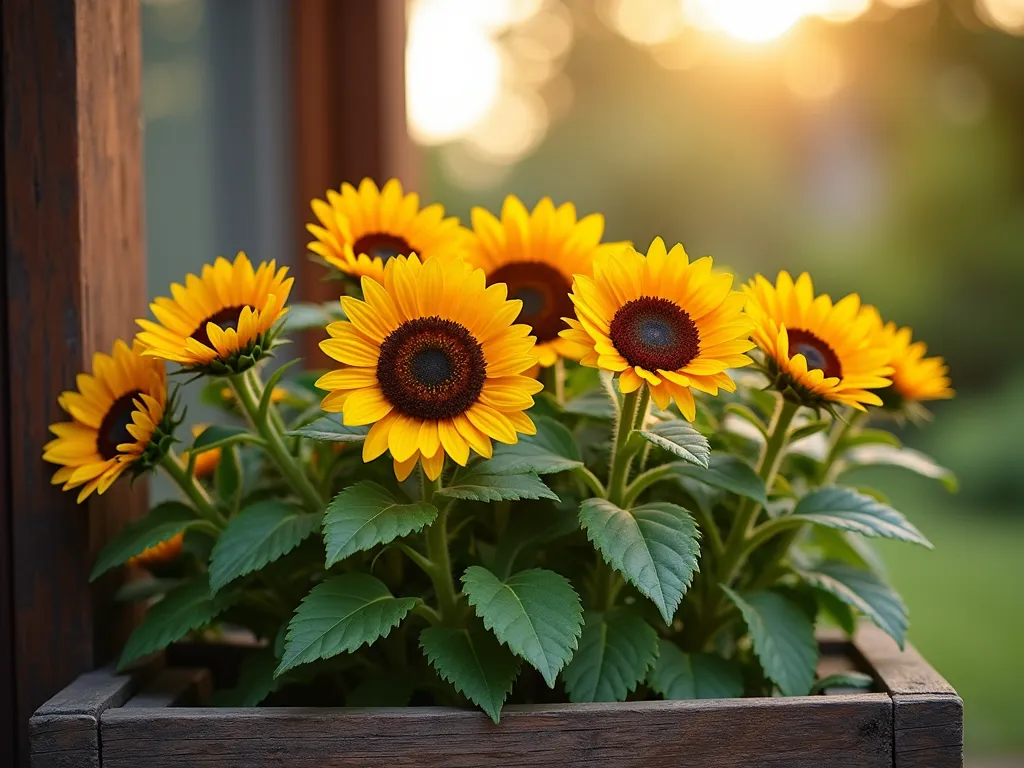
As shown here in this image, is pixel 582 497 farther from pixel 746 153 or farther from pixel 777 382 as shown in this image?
pixel 746 153

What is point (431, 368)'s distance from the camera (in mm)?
603

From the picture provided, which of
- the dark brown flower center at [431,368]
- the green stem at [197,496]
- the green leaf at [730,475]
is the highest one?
the dark brown flower center at [431,368]

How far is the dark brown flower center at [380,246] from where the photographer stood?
0.76 metres

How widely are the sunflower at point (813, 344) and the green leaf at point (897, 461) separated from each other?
18 centimetres

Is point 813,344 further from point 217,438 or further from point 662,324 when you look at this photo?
point 217,438

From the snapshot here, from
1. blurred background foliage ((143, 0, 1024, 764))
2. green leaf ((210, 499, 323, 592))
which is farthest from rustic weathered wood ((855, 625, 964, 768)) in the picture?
blurred background foliage ((143, 0, 1024, 764))

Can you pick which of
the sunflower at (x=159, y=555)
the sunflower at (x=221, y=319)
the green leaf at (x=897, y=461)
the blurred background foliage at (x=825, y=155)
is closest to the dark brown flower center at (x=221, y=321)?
the sunflower at (x=221, y=319)

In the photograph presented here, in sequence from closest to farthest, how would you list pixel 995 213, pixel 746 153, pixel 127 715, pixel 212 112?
1. pixel 127 715
2. pixel 212 112
3. pixel 995 213
4. pixel 746 153

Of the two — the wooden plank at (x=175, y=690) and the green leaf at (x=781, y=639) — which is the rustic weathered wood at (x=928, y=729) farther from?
the wooden plank at (x=175, y=690)

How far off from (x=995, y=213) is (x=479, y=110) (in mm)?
2861

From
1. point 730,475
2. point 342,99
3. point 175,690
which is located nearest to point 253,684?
point 175,690

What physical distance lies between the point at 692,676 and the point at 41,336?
22.5 inches

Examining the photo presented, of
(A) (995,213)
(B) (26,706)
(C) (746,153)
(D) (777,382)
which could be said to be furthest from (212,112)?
(A) (995,213)

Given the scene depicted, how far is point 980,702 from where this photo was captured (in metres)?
2.21
